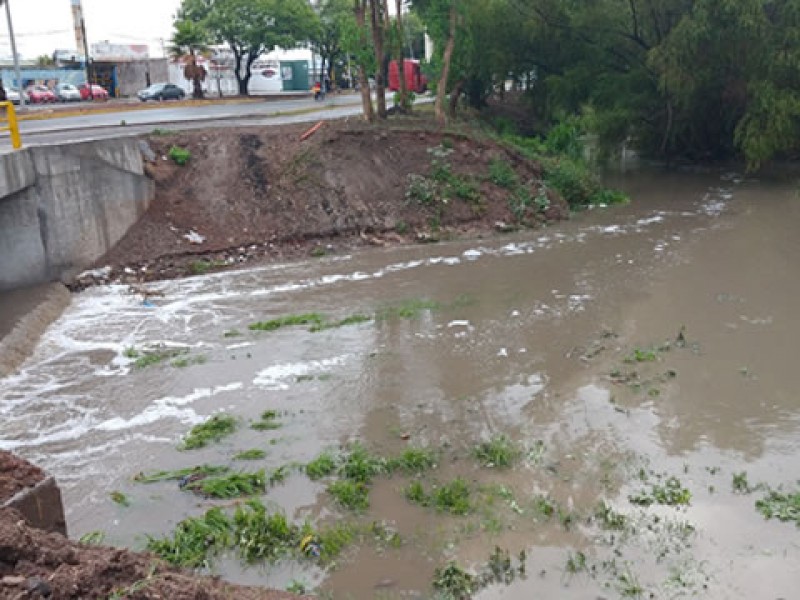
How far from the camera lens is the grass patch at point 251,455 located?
7.65m

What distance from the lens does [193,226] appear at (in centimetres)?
1664

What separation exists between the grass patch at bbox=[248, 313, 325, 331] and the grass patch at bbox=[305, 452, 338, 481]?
15.3 feet

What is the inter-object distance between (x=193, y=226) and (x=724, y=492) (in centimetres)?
1286

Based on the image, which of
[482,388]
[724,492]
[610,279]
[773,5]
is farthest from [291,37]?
[724,492]

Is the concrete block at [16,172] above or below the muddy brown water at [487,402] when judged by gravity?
above

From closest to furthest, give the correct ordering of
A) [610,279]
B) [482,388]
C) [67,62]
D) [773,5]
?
[482,388] < [610,279] < [773,5] < [67,62]

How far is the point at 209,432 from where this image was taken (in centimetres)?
819

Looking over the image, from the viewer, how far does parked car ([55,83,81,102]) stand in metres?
48.9

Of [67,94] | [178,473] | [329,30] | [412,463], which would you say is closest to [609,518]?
[412,463]

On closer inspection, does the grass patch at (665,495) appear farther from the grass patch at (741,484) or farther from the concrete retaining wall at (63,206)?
the concrete retaining wall at (63,206)

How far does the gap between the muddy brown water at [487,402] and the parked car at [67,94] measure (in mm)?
40275

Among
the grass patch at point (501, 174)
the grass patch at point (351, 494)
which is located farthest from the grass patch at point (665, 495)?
the grass patch at point (501, 174)

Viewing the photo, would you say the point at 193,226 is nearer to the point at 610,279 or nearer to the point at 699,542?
the point at 610,279

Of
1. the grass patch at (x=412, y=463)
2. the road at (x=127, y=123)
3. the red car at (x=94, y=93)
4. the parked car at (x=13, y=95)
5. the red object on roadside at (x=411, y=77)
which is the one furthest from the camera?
the red car at (x=94, y=93)
